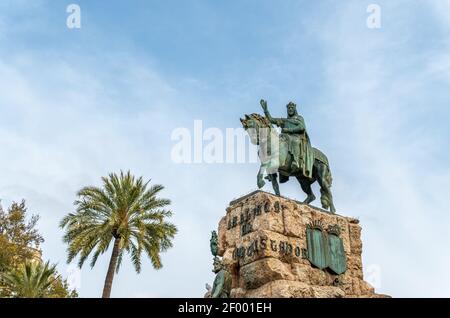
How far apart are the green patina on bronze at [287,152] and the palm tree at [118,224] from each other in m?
10.2

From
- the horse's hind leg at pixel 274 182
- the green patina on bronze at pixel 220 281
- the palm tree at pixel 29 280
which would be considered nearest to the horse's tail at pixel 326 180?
the horse's hind leg at pixel 274 182

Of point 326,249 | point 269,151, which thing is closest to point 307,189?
point 269,151

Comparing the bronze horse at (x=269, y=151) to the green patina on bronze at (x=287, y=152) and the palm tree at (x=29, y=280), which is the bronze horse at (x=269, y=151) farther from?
the palm tree at (x=29, y=280)

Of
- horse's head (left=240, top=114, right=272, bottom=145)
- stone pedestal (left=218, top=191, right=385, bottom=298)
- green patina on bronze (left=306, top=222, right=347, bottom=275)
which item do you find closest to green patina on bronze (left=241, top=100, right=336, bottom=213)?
horse's head (left=240, top=114, right=272, bottom=145)

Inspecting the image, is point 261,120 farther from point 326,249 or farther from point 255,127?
point 326,249

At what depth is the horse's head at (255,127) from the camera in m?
→ 14.6

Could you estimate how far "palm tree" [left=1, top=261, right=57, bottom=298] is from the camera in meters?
25.4

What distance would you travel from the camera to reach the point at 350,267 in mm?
14133

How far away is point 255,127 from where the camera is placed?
14.7 m

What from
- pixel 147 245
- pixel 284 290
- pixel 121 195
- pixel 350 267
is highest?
pixel 121 195
